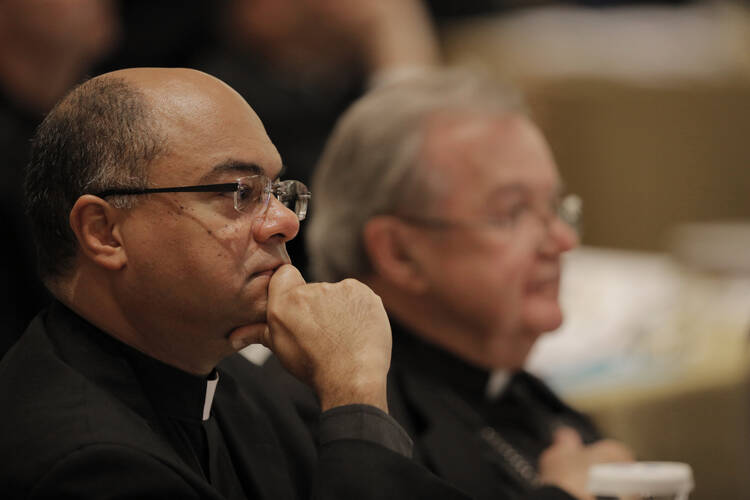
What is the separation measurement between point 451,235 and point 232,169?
119 centimetres

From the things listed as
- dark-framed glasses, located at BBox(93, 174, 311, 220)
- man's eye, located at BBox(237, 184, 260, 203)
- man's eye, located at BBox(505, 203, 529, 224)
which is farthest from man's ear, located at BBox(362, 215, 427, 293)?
man's eye, located at BBox(237, 184, 260, 203)

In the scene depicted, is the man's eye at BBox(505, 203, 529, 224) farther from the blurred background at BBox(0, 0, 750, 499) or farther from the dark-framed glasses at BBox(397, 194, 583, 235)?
the blurred background at BBox(0, 0, 750, 499)

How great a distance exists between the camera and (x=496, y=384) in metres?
2.83

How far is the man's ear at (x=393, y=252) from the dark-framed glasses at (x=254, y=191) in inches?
39.1

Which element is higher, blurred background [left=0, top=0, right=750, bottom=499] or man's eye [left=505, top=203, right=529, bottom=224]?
man's eye [left=505, top=203, right=529, bottom=224]

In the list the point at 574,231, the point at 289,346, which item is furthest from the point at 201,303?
the point at 574,231

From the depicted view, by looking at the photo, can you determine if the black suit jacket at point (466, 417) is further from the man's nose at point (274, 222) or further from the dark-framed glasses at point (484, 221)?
the man's nose at point (274, 222)

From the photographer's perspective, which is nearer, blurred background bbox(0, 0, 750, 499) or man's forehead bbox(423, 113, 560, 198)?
man's forehead bbox(423, 113, 560, 198)

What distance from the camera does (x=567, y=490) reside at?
2.39 meters

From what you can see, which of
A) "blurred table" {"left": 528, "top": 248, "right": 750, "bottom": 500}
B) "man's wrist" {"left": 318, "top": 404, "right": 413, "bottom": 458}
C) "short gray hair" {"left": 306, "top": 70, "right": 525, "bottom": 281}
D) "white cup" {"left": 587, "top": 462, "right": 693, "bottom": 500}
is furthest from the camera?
"blurred table" {"left": 528, "top": 248, "right": 750, "bottom": 500}

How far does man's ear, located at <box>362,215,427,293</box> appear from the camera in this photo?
8.87 feet

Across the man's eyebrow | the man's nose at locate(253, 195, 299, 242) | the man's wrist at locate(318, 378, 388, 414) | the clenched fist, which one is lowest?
the man's wrist at locate(318, 378, 388, 414)

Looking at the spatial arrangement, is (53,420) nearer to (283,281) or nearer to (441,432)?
(283,281)

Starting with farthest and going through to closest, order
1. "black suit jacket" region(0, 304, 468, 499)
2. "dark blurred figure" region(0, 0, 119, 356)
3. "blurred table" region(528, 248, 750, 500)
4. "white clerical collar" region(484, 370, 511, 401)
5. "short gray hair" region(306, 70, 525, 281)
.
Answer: "blurred table" region(528, 248, 750, 500) < "dark blurred figure" region(0, 0, 119, 356) < "white clerical collar" region(484, 370, 511, 401) < "short gray hair" region(306, 70, 525, 281) < "black suit jacket" region(0, 304, 468, 499)
